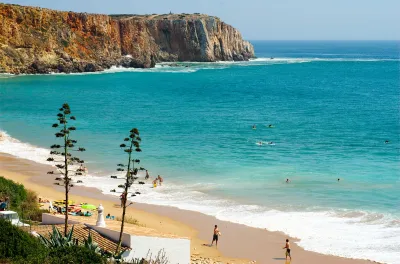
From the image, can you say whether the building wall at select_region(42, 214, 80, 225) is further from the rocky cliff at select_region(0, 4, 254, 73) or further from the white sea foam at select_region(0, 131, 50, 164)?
the rocky cliff at select_region(0, 4, 254, 73)

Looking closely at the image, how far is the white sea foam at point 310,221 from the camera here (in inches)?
878

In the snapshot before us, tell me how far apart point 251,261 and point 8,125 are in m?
32.6

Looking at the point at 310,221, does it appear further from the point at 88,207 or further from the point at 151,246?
the point at 151,246

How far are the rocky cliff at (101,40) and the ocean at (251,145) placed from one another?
694 cm

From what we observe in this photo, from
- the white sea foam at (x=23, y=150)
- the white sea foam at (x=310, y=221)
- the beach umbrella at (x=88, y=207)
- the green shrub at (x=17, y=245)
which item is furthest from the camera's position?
the white sea foam at (x=23, y=150)

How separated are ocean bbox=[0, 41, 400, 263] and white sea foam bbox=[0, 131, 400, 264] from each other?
0.04m

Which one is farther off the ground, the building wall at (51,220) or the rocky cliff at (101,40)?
the rocky cliff at (101,40)

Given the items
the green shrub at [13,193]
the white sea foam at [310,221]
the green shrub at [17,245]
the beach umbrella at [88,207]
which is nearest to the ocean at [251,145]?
the white sea foam at [310,221]

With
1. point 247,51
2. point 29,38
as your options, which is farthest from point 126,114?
point 247,51

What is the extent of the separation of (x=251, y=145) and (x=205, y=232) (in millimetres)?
17284

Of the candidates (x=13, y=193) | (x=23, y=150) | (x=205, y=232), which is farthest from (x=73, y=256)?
(x=23, y=150)

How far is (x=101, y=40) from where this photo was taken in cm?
10569

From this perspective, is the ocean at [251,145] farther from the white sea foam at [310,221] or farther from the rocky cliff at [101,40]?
the rocky cliff at [101,40]

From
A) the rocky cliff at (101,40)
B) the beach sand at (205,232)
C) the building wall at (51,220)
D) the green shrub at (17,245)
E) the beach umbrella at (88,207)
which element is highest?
the rocky cliff at (101,40)
